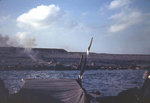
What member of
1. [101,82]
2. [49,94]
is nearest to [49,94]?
[49,94]

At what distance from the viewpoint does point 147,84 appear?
15.0m

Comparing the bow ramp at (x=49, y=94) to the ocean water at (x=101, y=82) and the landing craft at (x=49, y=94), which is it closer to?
the landing craft at (x=49, y=94)

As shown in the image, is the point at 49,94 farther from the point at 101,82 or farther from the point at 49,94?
the point at 101,82

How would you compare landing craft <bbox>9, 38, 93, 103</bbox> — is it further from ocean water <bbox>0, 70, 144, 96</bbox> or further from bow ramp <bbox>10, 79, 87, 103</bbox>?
ocean water <bbox>0, 70, 144, 96</bbox>

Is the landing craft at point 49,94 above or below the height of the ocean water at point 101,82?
above

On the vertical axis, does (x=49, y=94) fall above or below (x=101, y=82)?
above

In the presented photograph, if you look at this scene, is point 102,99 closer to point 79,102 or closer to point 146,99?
point 146,99

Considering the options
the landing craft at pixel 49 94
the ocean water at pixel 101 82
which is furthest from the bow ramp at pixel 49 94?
the ocean water at pixel 101 82

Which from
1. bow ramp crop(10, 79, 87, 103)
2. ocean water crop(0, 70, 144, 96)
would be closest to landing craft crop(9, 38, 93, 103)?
bow ramp crop(10, 79, 87, 103)

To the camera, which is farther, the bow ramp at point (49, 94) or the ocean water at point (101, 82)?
the ocean water at point (101, 82)

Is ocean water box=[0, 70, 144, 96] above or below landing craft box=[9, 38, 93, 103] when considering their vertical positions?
below

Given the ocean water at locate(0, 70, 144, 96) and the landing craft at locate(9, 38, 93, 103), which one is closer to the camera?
the landing craft at locate(9, 38, 93, 103)

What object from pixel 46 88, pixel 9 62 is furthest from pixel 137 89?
pixel 9 62

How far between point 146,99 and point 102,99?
537cm
